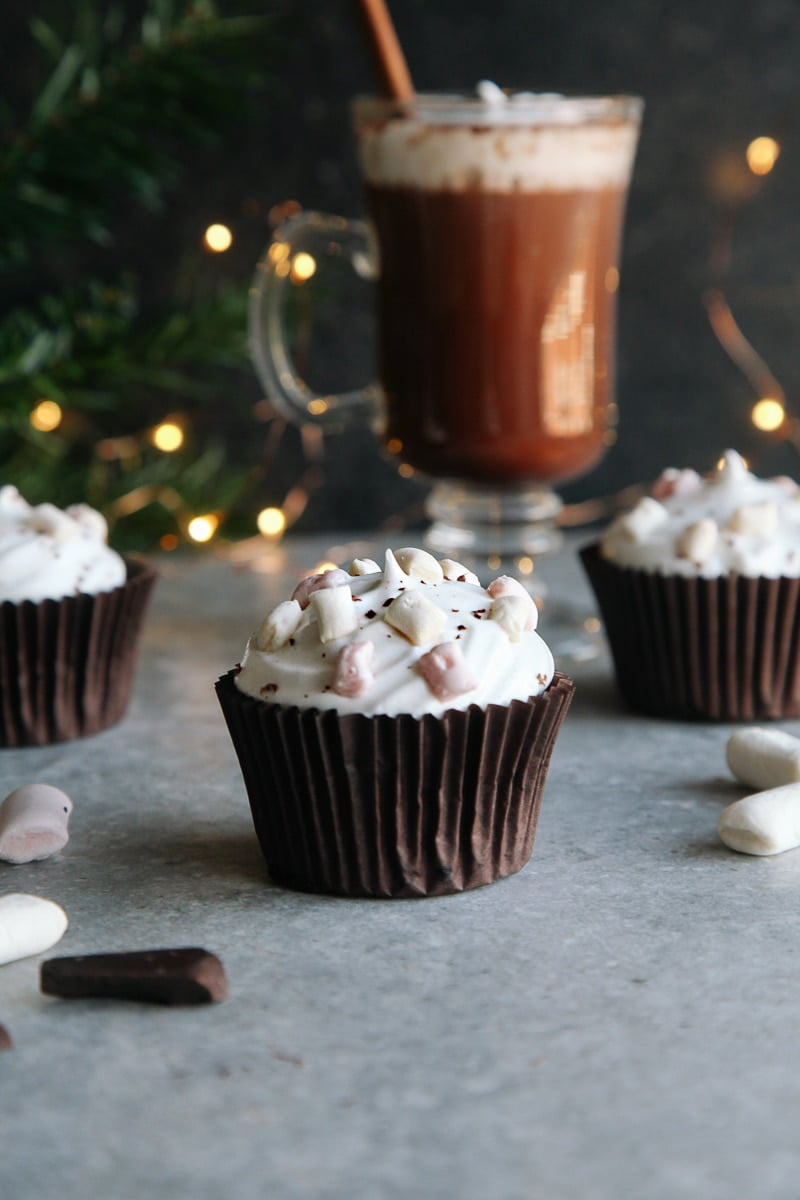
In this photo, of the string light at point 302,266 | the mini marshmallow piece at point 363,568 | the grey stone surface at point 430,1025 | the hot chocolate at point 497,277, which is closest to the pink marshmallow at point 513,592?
the mini marshmallow piece at point 363,568

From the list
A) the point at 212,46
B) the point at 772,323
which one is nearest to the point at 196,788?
the point at 212,46

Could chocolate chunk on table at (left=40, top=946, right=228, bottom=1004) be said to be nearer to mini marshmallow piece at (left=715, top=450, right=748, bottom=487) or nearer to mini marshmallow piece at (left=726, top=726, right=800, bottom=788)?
mini marshmallow piece at (left=726, top=726, right=800, bottom=788)

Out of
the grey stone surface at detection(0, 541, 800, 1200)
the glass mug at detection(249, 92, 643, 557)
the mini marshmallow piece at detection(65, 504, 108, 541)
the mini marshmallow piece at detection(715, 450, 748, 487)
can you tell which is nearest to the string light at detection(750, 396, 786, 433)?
the glass mug at detection(249, 92, 643, 557)

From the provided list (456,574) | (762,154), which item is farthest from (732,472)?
(762,154)

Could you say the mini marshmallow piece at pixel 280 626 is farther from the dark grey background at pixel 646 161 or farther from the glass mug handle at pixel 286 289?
the dark grey background at pixel 646 161

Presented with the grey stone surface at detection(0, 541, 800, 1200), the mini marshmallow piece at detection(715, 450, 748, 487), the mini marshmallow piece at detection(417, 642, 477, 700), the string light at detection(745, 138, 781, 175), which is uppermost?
the string light at detection(745, 138, 781, 175)

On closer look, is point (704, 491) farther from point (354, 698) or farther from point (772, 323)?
point (772, 323)

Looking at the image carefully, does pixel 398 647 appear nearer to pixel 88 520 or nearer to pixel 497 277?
pixel 88 520
